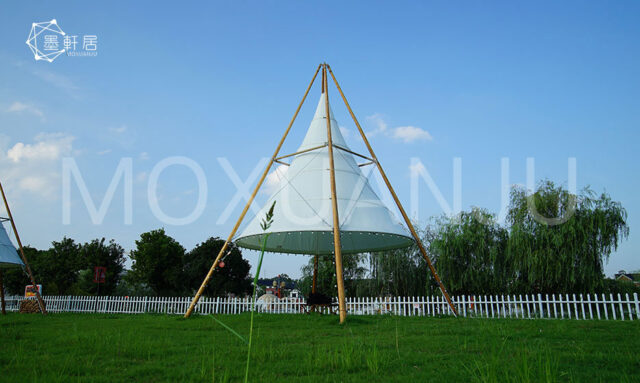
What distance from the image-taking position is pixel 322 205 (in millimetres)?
11195

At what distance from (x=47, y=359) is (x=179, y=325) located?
4189 millimetres

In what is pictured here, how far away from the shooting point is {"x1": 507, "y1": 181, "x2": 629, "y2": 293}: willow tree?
1631 centimetres

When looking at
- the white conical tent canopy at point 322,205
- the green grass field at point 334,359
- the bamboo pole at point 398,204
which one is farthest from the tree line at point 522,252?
the green grass field at point 334,359

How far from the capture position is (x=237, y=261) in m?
38.9

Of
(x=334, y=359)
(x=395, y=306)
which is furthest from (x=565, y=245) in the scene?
(x=334, y=359)

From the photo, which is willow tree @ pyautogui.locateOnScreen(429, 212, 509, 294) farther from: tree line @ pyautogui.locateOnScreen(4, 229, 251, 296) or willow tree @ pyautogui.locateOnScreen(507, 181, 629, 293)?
tree line @ pyautogui.locateOnScreen(4, 229, 251, 296)

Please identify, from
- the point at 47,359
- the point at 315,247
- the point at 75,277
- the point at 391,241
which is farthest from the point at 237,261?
the point at 47,359

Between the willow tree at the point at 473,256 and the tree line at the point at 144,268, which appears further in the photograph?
the tree line at the point at 144,268

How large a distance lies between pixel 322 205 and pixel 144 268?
1181 inches

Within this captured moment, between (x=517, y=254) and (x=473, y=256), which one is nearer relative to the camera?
(x=517, y=254)

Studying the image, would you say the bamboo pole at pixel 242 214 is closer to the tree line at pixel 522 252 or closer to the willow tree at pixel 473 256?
the tree line at pixel 522 252

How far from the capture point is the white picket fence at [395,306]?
13.9 m

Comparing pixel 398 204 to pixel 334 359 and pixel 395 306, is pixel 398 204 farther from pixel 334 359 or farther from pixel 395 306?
pixel 334 359

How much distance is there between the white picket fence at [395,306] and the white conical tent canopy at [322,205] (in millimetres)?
2481
